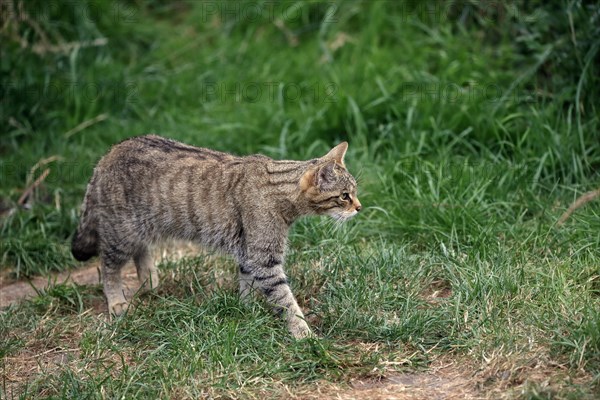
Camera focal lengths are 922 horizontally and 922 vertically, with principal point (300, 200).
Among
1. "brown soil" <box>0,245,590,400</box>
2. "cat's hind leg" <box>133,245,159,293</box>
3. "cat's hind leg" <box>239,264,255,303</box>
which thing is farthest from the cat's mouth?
"cat's hind leg" <box>133,245,159,293</box>

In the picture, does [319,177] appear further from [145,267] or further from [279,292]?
[145,267]

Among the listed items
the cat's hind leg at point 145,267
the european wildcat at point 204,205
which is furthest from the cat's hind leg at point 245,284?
the cat's hind leg at point 145,267

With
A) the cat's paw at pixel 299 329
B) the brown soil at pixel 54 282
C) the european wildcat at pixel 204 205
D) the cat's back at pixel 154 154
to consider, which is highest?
the cat's back at pixel 154 154

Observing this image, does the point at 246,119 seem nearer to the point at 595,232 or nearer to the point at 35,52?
the point at 35,52

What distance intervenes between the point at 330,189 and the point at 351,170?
159cm

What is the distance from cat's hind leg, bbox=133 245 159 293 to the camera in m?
6.23

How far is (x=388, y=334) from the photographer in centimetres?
518

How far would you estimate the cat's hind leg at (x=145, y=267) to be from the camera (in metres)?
6.23

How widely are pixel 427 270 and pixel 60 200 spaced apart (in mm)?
3185

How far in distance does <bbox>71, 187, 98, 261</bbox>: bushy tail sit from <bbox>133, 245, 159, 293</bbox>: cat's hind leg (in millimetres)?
292

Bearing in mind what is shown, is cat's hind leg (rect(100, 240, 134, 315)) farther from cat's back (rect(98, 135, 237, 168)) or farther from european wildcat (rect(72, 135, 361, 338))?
cat's back (rect(98, 135, 237, 168))

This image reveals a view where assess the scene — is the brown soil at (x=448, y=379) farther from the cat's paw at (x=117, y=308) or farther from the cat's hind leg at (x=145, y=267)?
the cat's hind leg at (x=145, y=267)

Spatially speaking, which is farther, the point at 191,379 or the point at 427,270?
the point at 427,270

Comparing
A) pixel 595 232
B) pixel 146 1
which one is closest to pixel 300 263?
pixel 595 232
